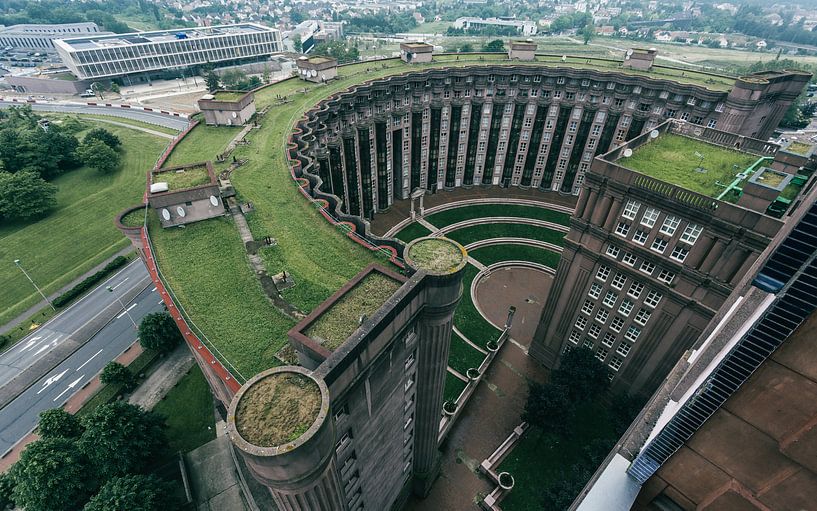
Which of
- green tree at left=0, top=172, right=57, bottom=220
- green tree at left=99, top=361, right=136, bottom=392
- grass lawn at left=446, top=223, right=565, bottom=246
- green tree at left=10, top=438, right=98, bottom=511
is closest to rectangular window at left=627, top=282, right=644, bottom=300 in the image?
grass lawn at left=446, top=223, right=565, bottom=246

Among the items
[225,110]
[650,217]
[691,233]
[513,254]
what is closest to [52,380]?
[225,110]

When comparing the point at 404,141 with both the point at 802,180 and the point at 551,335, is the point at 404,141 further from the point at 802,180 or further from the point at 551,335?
the point at 802,180

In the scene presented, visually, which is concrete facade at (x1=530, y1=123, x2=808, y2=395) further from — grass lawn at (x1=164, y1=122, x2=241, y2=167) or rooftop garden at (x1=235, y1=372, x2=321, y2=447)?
grass lawn at (x1=164, y1=122, x2=241, y2=167)

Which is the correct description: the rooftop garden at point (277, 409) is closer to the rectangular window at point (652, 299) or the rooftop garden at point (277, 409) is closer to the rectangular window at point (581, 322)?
the rectangular window at point (652, 299)

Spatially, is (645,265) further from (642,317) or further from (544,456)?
(544,456)

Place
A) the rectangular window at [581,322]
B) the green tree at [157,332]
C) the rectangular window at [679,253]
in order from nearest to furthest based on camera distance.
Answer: the rectangular window at [679,253]
the rectangular window at [581,322]
the green tree at [157,332]

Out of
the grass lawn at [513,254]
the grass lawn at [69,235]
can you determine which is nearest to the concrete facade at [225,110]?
the grass lawn at [69,235]
